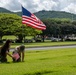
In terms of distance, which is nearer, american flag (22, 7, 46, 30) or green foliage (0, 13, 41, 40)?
american flag (22, 7, 46, 30)

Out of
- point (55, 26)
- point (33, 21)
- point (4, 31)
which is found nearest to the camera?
point (33, 21)

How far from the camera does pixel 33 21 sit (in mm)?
19719

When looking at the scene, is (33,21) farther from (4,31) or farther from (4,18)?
(4,18)

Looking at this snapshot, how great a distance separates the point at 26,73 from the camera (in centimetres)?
1248

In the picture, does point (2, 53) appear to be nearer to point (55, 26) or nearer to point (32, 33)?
point (32, 33)

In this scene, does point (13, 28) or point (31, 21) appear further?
point (13, 28)

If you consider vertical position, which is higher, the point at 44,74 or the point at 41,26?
the point at 41,26

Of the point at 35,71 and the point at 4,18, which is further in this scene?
the point at 4,18

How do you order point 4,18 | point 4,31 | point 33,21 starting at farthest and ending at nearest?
point 4,18
point 4,31
point 33,21

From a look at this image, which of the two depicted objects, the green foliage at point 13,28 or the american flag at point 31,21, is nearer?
the american flag at point 31,21

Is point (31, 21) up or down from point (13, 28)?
down

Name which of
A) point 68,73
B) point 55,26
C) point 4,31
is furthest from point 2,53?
point 55,26

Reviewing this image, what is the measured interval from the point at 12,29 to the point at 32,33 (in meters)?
6.41

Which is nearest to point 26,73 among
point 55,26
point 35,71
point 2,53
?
point 35,71
